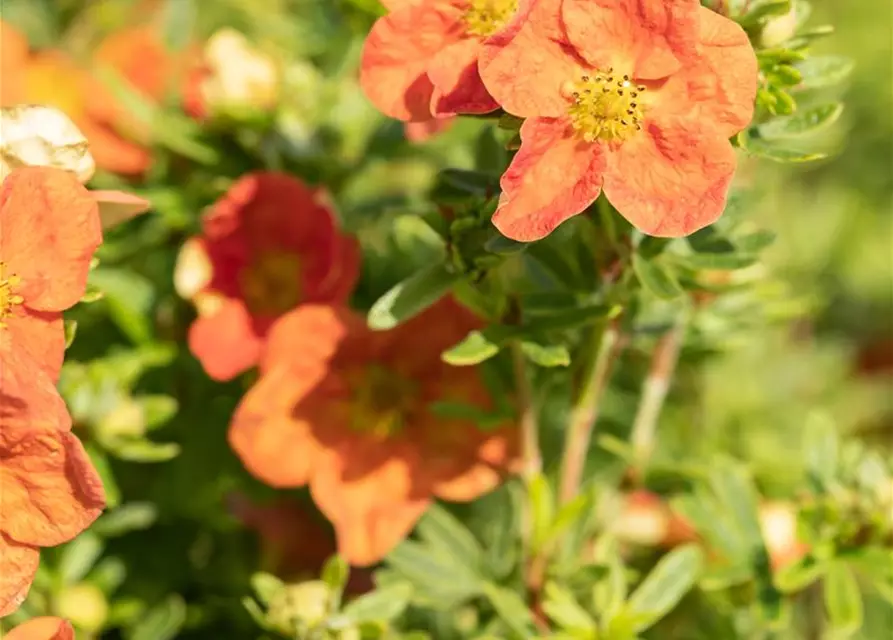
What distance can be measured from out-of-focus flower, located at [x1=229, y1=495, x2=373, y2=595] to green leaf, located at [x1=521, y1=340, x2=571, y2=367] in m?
0.52

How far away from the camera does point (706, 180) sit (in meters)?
0.94

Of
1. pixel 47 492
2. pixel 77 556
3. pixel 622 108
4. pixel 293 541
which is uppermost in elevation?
pixel 622 108

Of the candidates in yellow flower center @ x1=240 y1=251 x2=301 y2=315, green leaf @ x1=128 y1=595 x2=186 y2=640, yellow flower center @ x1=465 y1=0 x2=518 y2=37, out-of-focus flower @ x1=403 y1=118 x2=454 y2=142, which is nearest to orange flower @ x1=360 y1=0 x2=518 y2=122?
yellow flower center @ x1=465 y1=0 x2=518 y2=37

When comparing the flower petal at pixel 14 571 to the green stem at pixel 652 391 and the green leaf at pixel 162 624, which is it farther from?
the green stem at pixel 652 391

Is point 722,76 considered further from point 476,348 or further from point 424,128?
point 424,128

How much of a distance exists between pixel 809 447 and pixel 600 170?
0.58 meters

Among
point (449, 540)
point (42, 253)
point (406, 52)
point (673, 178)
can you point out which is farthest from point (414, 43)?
point (449, 540)

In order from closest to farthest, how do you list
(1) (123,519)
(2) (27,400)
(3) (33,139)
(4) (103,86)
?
(2) (27,400) → (3) (33,139) → (1) (123,519) → (4) (103,86)

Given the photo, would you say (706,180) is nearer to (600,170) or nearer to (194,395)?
(600,170)

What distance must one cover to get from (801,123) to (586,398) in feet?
1.13

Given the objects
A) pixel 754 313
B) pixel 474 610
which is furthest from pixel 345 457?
pixel 754 313

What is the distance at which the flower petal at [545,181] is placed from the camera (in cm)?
91

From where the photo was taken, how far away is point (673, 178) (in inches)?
37.4

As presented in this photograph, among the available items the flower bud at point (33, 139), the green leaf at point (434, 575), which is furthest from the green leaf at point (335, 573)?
Answer: the flower bud at point (33, 139)
